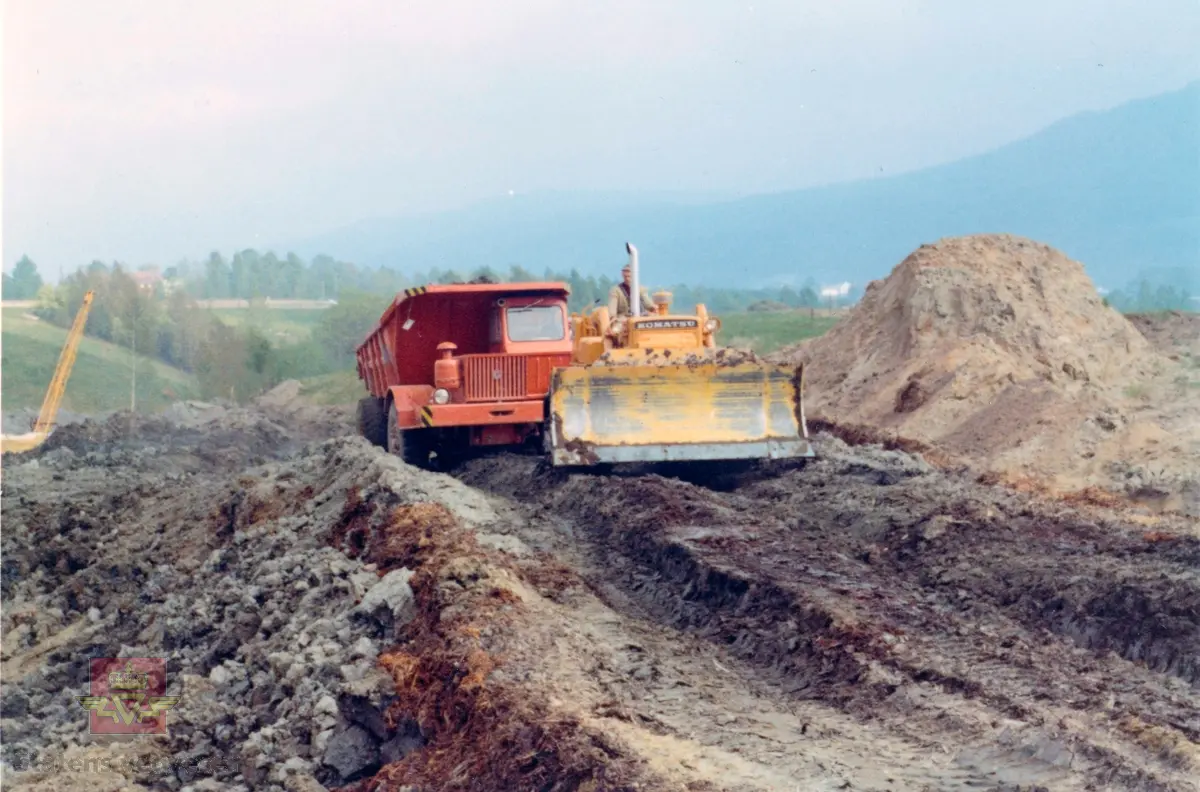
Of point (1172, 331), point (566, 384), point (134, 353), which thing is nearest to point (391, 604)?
point (566, 384)

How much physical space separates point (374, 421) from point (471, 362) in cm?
375

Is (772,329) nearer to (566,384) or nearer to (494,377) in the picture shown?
(494,377)

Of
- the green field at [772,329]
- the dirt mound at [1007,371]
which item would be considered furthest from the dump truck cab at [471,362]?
the green field at [772,329]

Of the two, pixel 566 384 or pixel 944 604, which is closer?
pixel 944 604

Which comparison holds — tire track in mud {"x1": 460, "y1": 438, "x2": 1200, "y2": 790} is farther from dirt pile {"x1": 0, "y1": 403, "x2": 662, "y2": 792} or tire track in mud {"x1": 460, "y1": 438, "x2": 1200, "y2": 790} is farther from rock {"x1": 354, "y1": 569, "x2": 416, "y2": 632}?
rock {"x1": 354, "y1": 569, "x2": 416, "y2": 632}

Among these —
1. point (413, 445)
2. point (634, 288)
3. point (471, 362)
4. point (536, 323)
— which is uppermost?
point (634, 288)

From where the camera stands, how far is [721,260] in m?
71.2

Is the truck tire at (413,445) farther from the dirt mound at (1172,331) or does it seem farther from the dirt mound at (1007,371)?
the dirt mound at (1172,331)

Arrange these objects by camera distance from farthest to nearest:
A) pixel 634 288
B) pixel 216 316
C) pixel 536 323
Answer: pixel 216 316, pixel 536 323, pixel 634 288

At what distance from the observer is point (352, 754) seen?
6.72 metres

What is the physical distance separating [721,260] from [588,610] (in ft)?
209

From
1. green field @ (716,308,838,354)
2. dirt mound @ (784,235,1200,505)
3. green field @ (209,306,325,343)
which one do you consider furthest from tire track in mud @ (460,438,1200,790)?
green field @ (209,306,325,343)

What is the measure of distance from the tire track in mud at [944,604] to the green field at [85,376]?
3362 cm

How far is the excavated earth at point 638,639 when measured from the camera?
18.7 feet
